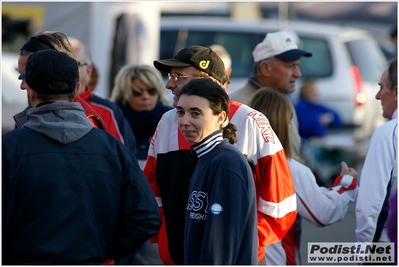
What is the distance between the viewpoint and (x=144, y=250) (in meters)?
4.73

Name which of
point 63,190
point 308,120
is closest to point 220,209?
point 63,190

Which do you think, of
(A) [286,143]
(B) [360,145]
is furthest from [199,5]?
(A) [286,143]

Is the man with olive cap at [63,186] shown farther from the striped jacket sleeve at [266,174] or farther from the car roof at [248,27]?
the car roof at [248,27]

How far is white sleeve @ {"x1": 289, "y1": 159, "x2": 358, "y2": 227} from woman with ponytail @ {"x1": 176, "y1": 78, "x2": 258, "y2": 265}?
1108mm

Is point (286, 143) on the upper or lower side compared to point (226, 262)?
upper

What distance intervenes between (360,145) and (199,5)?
6.58 meters

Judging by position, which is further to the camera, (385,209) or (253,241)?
(385,209)

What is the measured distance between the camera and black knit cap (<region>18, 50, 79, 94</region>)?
290 centimetres

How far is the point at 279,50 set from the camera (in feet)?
17.0

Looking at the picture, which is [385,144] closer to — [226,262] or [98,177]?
[226,262]

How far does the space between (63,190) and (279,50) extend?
2758 millimetres

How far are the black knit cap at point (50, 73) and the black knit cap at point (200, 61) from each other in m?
0.74

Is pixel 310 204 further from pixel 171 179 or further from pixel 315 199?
pixel 171 179

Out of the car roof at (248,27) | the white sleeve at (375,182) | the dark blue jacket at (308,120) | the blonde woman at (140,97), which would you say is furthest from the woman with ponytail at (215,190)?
the car roof at (248,27)
